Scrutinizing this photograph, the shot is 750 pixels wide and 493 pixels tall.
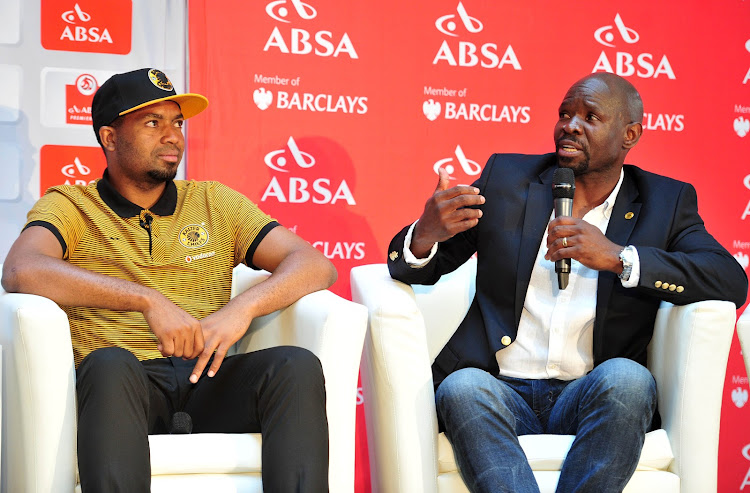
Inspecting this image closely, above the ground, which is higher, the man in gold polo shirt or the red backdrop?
the red backdrop

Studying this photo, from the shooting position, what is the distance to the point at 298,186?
3504 millimetres

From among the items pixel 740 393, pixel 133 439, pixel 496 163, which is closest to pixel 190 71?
pixel 496 163

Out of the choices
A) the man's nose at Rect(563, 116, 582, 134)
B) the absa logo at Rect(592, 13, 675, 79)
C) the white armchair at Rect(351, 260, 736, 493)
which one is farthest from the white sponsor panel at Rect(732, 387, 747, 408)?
the man's nose at Rect(563, 116, 582, 134)

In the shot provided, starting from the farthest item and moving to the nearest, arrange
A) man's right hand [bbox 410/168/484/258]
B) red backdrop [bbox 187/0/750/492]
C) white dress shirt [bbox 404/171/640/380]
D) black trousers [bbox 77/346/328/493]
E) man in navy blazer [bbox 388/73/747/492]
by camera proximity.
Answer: red backdrop [bbox 187/0/750/492]
white dress shirt [bbox 404/171/640/380]
man's right hand [bbox 410/168/484/258]
man in navy blazer [bbox 388/73/747/492]
black trousers [bbox 77/346/328/493]

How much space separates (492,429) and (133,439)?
84 cm

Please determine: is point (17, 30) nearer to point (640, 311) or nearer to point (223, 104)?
point (223, 104)

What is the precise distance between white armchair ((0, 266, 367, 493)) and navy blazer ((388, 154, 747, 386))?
42cm

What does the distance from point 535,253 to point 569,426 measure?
1.74 ft

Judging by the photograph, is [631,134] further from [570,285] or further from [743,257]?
[743,257]

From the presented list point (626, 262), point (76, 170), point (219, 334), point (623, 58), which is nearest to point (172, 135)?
point (219, 334)

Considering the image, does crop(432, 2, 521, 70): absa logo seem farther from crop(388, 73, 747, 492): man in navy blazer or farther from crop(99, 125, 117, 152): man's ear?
crop(99, 125, 117, 152): man's ear

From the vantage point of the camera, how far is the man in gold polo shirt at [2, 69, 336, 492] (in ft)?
6.51

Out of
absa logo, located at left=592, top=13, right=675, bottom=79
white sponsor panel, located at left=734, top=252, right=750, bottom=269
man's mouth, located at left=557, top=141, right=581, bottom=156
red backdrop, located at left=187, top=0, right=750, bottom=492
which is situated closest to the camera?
man's mouth, located at left=557, top=141, right=581, bottom=156

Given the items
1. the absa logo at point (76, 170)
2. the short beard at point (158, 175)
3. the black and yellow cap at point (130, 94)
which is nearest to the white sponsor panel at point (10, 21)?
the absa logo at point (76, 170)
